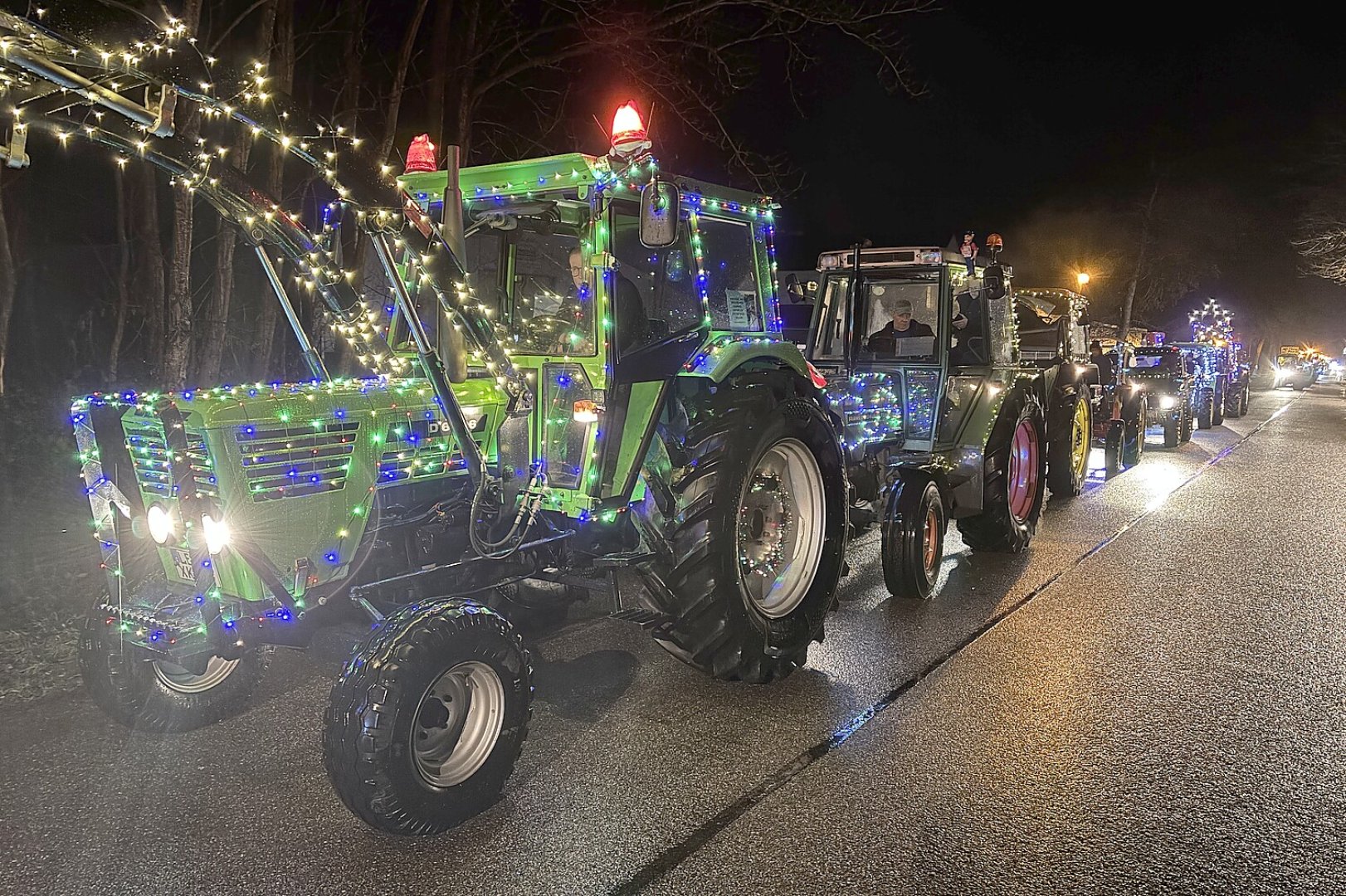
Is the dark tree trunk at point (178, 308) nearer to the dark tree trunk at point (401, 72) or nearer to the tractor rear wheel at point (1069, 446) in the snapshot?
the dark tree trunk at point (401, 72)

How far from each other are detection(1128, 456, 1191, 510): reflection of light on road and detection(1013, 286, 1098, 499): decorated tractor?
824 mm

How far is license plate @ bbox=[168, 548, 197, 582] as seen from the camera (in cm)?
386

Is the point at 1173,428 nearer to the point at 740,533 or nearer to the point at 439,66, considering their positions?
the point at 439,66

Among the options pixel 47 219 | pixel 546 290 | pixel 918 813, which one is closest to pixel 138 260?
pixel 47 219

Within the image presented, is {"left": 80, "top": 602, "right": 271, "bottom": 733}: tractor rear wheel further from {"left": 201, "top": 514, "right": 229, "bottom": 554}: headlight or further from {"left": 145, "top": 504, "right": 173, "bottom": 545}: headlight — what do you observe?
{"left": 201, "top": 514, "right": 229, "bottom": 554}: headlight

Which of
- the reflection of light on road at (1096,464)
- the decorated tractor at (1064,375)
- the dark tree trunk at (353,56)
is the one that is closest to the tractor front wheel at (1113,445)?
the reflection of light on road at (1096,464)

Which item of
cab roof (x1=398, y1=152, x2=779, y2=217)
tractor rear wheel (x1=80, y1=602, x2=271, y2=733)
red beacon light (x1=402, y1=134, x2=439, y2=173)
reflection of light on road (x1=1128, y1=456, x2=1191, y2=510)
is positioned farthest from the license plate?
reflection of light on road (x1=1128, y1=456, x2=1191, y2=510)

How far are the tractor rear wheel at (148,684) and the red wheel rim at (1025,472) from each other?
6706 millimetres

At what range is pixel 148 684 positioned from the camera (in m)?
4.39

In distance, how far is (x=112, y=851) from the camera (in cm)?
349

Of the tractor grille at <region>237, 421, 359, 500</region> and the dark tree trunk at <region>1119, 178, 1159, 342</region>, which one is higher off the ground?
the dark tree trunk at <region>1119, 178, 1159, 342</region>

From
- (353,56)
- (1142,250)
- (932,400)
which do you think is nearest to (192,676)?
(932,400)

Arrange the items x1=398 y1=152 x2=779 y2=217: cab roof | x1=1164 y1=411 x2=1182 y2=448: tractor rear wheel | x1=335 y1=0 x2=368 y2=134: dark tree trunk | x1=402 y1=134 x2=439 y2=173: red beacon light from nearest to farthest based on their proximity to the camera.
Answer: x1=398 y1=152 x2=779 y2=217: cab roof, x1=402 y1=134 x2=439 y2=173: red beacon light, x1=335 y1=0 x2=368 y2=134: dark tree trunk, x1=1164 y1=411 x2=1182 y2=448: tractor rear wheel

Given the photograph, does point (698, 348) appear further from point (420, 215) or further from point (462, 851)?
point (462, 851)
